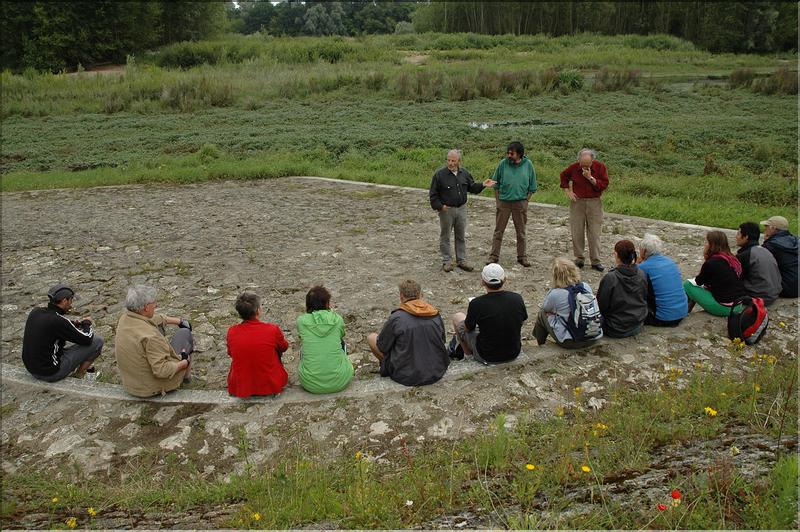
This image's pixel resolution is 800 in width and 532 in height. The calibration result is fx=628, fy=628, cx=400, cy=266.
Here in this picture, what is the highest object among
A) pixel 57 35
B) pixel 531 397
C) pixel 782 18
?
pixel 782 18

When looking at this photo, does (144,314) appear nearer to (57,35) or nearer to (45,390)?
(45,390)

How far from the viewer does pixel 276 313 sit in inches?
323

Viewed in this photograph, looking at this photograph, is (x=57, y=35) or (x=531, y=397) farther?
(x=57, y=35)

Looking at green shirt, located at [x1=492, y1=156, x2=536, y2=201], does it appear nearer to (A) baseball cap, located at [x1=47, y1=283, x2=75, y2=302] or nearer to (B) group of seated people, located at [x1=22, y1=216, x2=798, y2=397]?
(B) group of seated people, located at [x1=22, y1=216, x2=798, y2=397]

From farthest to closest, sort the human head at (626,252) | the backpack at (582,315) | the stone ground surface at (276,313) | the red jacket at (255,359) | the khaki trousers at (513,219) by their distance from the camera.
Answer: the khaki trousers at (513,219)
the human head at (626,252)
the backpack at (582,315)
the red jacket at (255,359)
the stone ground surface at (276,313)

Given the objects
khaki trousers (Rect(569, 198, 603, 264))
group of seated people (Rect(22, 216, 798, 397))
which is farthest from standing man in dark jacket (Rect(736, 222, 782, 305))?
khaki trousers (Rect(569, 198, 603, 264))

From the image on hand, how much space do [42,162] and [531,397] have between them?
17.8 meters

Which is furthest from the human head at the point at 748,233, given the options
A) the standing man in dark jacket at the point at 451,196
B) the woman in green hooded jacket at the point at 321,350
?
the woman in green hooded jacket at the point at 321,350

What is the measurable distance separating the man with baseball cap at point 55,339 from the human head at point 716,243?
6858mm

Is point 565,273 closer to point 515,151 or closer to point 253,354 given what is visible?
point 515,151

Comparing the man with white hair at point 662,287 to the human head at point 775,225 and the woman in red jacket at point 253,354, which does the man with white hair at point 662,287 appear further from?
the woman in red jacket at point 253,354

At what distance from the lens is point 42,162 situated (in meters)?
18.6

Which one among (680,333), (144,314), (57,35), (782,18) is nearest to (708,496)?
(680,333)

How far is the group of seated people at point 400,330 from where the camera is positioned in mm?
5945
